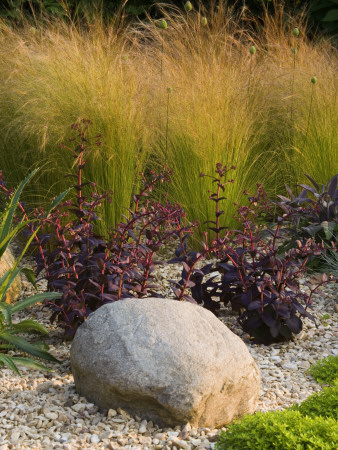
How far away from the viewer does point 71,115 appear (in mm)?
4074

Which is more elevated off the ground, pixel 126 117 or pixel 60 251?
pixel 126 117

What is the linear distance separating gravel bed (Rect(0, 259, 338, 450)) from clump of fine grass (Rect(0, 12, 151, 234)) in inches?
50.9

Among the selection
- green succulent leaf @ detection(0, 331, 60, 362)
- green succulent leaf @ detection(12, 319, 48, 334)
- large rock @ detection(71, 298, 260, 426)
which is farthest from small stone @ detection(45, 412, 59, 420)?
green succulent leaf @ detection(12, 319, 48, 334)

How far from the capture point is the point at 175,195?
14.8 feet

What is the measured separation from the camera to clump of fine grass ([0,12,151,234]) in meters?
4.05

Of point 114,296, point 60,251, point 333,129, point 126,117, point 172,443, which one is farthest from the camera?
point 333,129

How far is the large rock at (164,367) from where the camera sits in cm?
233

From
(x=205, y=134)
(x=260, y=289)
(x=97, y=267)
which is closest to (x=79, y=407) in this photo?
(x=97, y=267)

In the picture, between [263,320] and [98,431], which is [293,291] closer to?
[263,320]

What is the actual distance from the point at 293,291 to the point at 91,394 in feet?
3.91

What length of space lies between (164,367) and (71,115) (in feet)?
7.29

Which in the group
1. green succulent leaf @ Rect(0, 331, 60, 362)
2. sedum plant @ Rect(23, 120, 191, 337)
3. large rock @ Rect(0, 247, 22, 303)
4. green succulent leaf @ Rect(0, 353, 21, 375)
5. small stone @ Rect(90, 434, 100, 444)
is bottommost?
large rock @ Rect(0, 247, 22, 303)

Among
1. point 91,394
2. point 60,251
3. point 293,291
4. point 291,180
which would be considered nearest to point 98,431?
point 91,394

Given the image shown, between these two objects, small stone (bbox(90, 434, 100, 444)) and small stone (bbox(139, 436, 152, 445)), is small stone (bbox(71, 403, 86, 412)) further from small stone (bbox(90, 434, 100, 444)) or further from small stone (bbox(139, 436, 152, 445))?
small stone (bbox(139, 436, 152, 445))
